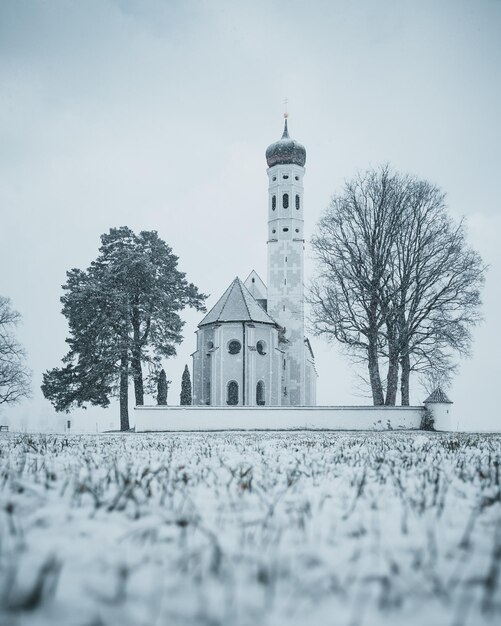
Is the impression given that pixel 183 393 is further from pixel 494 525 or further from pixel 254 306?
pixel 494 525

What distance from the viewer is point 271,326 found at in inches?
1501

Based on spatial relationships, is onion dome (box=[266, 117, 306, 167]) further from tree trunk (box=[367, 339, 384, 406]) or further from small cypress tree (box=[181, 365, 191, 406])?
tree trunk (box=[367, 339, 384, 406])

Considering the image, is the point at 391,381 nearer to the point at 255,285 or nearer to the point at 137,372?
the point at 137,372

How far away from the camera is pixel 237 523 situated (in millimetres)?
2451

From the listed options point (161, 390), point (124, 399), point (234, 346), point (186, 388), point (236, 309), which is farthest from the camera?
point (236, 309)

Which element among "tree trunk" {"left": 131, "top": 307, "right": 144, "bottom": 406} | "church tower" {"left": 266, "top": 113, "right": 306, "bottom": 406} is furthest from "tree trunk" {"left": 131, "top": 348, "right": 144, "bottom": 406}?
"church tower" {"left": 266, "top": 113, "right": 306, "bottom": 406}

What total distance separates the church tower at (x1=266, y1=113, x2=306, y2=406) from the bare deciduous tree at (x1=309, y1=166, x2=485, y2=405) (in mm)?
11023

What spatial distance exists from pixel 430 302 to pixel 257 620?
2715 centimetres

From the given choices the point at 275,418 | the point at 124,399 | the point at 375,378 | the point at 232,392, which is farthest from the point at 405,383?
the point at 124,399

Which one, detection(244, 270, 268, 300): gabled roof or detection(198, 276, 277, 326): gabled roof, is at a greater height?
detection(244, 270, 268, 300): gabled roof

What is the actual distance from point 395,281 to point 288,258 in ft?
49.2

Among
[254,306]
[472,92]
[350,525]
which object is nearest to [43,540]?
[350,525]

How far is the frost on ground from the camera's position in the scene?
1.42m

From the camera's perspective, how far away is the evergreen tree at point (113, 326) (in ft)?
98.3
